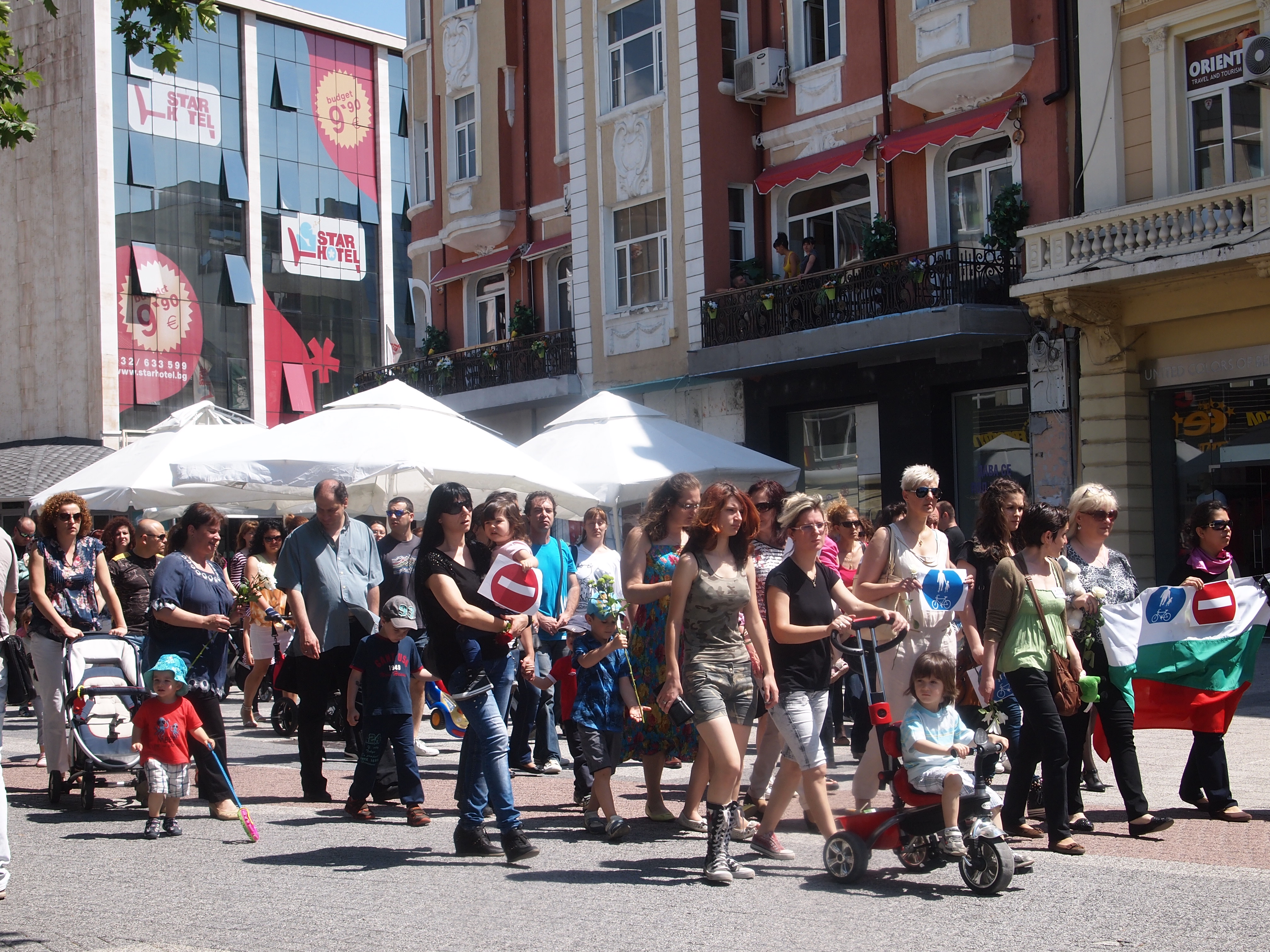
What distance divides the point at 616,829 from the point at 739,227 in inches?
695

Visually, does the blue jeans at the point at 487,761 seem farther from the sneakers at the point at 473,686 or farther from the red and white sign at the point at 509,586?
the red and white sign at the point at 509,586

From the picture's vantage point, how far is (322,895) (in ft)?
20.6

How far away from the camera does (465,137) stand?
1168 inches

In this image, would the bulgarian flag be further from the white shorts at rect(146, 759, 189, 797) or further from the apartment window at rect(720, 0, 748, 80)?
the apartment window at rect(720, 0, 748, 80)

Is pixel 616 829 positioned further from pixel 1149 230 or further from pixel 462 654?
pixel 1149 230

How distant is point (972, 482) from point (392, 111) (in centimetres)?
3945

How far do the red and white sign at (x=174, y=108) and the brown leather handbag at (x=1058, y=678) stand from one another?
142ft

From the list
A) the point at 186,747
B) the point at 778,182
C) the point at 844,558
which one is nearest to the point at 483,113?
the point at 778,182

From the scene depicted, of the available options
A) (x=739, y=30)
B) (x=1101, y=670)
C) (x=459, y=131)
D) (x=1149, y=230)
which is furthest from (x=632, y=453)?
(x=459, y=131)

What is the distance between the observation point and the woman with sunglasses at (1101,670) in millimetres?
7406

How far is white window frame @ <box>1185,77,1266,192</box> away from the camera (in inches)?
675

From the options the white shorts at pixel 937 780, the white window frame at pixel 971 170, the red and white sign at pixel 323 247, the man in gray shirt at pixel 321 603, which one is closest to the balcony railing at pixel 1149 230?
the white window frame at pixel 971 170

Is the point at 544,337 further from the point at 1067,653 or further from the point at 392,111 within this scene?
the point at 392,111

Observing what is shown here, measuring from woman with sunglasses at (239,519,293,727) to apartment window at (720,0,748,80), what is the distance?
42.8ft
